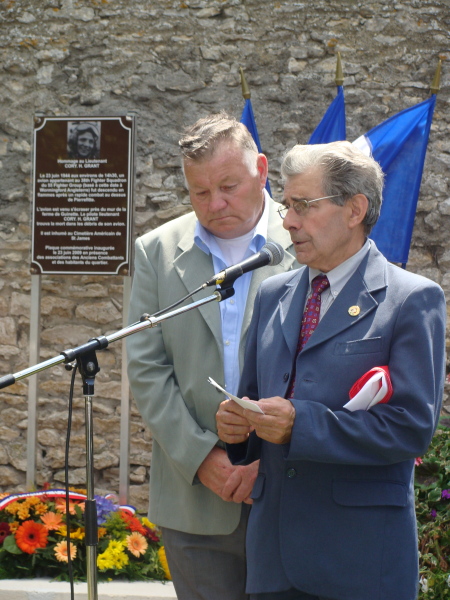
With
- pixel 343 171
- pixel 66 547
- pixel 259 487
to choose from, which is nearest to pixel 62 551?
pixel 66 547

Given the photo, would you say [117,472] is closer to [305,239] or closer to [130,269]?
[130,269]

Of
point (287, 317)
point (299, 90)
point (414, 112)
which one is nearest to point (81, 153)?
point (299, 90)

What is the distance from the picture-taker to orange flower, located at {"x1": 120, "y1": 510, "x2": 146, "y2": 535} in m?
3.86

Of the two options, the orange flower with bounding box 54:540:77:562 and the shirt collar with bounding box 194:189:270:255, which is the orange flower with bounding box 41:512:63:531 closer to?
the orange flower with bounding box 54:540:77:562

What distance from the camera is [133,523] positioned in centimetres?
390

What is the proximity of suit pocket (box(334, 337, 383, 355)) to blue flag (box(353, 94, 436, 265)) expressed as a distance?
230 centimetres

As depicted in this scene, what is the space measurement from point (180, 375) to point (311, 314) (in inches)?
26.3

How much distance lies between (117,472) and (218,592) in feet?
8.07

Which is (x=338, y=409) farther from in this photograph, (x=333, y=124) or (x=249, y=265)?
(x=333, y=124)

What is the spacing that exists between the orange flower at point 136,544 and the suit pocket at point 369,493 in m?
2.28

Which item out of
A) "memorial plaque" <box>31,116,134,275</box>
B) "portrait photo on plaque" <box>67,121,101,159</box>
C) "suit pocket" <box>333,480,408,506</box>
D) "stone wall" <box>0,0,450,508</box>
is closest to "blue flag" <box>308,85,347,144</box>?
"stone wall" <box>0,0,450,508</box>

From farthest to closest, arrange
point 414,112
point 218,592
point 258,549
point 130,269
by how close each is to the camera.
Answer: point 130,269 < point 414,112 < point 218,592 < point 258,549

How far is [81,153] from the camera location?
459 cm

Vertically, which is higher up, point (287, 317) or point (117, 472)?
point (287, 317)
